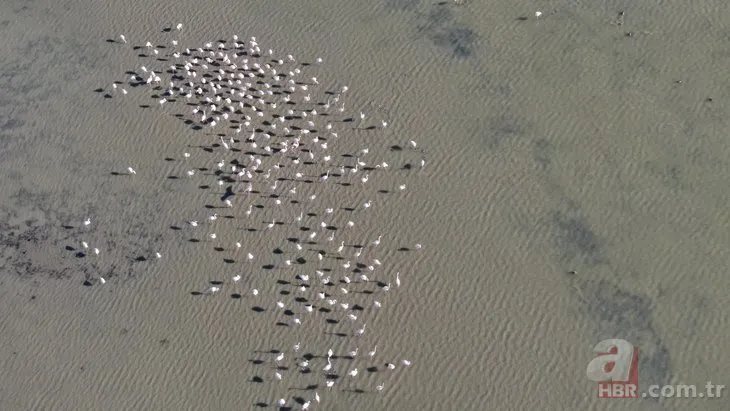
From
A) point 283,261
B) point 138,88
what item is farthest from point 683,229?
point 138,88

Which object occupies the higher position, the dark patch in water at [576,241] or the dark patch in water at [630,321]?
the dark patch in water at [576,241]

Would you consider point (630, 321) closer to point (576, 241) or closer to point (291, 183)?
point (576, 241)

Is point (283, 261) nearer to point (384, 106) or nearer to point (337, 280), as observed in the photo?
point (337, 280)

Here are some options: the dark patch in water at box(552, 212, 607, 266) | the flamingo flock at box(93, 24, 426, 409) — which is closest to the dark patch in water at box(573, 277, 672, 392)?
the dark patch in water at box(552, 212, 607, 266)

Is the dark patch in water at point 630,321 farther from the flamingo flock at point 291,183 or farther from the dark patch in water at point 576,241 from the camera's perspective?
the flamingo flock at point 291,183

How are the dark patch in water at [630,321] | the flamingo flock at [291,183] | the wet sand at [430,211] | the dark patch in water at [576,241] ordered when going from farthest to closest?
the dark patch in water at [576,241], the flamingo flock at [291,183], the wet sand at [430,211], the dark patch in water at [630,321]

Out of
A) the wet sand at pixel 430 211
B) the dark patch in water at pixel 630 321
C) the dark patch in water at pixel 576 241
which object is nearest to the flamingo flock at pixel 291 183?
the wet sand at pixel 430 211
